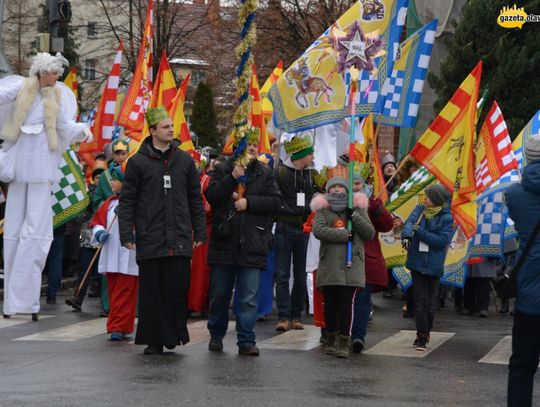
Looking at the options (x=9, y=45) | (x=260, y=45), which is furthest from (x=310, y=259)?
(x=9, y=45)

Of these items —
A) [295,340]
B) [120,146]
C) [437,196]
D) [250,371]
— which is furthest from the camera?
[120,146]

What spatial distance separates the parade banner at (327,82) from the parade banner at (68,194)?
3.24 m

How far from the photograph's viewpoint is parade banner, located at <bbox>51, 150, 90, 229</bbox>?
49.1 ft

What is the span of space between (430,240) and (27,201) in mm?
4415

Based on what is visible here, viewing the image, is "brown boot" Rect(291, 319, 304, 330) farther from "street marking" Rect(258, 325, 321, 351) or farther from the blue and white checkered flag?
the blue and white checkered flag

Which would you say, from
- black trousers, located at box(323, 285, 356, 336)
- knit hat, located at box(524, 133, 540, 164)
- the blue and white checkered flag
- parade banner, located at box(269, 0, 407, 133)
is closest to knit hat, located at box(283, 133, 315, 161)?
parade banner, located at box(269, 0, 407, 133)

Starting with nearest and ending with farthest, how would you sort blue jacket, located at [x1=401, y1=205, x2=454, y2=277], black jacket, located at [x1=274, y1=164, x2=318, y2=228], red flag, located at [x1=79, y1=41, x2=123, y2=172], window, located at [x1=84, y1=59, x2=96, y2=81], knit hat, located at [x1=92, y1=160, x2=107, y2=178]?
1. blue jacket, located at [x1=401, y1=205, x2=454, y2=277]
2. black jacket, located at [x1=274, y1=164, x2=318, y2=228]
3. knit hat, located at [x1=92, y1=160, x2=107, y2=178]
4. red flag, located at [x1=79, y1=41, x2=123, y2=172]
5. window, located at [x1=84, y1=59, x2=96, y2=81]

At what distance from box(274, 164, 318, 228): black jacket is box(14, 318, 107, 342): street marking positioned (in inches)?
85.0

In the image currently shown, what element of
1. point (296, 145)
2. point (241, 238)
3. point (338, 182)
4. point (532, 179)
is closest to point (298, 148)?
point (296, 145)

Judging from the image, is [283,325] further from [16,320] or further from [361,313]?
[16,320]

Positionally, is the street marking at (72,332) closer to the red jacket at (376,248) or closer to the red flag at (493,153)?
the red jacket at (376,248)

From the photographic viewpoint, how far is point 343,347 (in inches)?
412

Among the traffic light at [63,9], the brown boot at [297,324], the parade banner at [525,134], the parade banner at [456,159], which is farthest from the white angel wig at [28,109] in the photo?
the traffic light at [63,9]

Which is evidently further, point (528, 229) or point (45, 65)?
point (45, 65)
